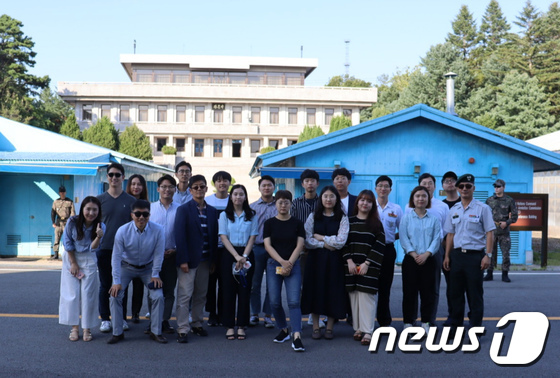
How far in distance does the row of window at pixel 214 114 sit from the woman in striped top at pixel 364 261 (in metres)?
49.7

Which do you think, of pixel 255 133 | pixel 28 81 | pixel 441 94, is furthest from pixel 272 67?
pixel 28 81

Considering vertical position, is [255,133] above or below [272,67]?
below

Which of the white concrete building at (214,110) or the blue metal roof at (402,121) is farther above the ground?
the white concrete building at (214,110)

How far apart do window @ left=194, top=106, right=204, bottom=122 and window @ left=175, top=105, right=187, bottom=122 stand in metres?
1.03

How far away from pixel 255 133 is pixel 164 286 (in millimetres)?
48958

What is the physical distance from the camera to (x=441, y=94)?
177 ft

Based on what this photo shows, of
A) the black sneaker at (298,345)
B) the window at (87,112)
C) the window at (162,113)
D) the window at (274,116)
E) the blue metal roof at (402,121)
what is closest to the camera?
the black sneaker at (298,345)

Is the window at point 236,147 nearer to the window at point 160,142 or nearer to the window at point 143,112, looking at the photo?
the window at point 160,142

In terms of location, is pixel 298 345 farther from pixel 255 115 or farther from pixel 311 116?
pixel 311 116

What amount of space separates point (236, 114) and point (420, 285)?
165 feet

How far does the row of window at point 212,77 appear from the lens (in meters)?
60.8

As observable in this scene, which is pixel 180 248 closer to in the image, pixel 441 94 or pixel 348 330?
pixel 348 330

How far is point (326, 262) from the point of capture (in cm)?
629

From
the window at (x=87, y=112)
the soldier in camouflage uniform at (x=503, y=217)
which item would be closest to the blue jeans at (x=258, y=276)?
the soldier in camouflage uniform at (x=503, y=217)
